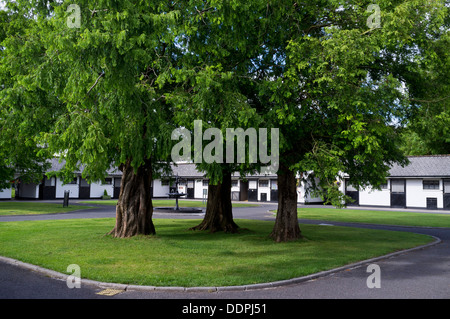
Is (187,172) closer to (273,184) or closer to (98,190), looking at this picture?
(98,190)

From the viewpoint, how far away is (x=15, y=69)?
10.8 meters

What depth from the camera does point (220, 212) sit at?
1767 centimetres

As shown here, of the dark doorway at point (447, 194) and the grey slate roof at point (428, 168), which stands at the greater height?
the grey slate roof at point (428, 168)

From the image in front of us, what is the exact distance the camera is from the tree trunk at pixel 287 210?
14.0m

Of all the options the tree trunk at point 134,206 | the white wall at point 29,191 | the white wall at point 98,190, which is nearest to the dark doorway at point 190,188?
the white wall at point 98,190

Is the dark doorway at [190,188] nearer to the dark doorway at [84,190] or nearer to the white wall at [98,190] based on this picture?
the white wall at [98,190]

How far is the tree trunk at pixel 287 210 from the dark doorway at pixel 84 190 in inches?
1432

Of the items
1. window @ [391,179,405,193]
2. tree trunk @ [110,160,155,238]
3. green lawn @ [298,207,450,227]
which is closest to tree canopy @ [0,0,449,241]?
tree trunk @ [110,160,155,238]

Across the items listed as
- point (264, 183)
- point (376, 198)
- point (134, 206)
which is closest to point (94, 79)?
point (134, 206)

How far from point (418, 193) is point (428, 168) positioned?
271 cm

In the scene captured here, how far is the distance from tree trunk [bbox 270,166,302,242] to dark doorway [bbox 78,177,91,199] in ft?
119

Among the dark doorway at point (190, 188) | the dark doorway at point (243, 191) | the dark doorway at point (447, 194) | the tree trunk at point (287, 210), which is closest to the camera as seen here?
the tree trunk at point (287, 210)

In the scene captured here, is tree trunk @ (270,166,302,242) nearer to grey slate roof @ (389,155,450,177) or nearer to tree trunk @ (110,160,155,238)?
tree trunk @ (110,160,155,238)

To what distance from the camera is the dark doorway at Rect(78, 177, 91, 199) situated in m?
45.5
